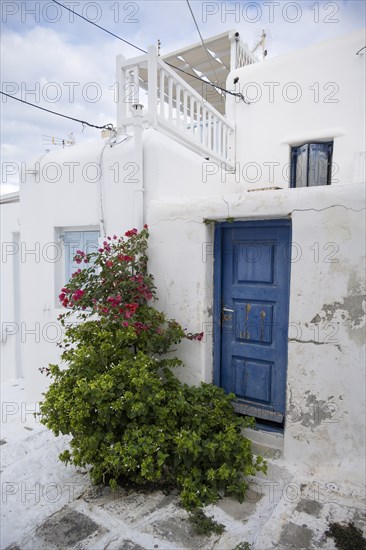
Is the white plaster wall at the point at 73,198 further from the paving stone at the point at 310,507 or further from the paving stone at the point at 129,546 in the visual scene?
the paving stone at the point at 129,546

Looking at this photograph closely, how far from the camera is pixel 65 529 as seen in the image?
2.89m

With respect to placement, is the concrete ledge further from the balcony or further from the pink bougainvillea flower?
the balcony

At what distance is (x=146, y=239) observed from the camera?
4.36m

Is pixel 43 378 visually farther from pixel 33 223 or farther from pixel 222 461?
pixel 222 461

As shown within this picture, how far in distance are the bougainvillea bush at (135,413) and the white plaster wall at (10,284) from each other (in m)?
4.15

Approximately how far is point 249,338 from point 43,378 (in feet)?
11.8

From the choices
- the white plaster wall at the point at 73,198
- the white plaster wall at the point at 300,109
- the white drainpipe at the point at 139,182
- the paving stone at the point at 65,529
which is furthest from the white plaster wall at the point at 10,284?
the paving stone at the point at 65,529

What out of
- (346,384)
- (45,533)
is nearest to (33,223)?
(45,533)

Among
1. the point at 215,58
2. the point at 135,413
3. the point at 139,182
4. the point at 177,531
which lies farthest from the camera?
the point at 215,58

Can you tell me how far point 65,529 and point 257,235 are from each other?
10.9ft

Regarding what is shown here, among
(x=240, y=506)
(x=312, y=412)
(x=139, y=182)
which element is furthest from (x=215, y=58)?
(x=240, y=506)

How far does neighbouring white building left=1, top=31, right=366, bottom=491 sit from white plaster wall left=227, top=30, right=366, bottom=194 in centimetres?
2

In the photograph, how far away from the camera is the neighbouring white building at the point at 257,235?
11.0ft

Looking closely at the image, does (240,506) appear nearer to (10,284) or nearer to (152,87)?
(152,87)
